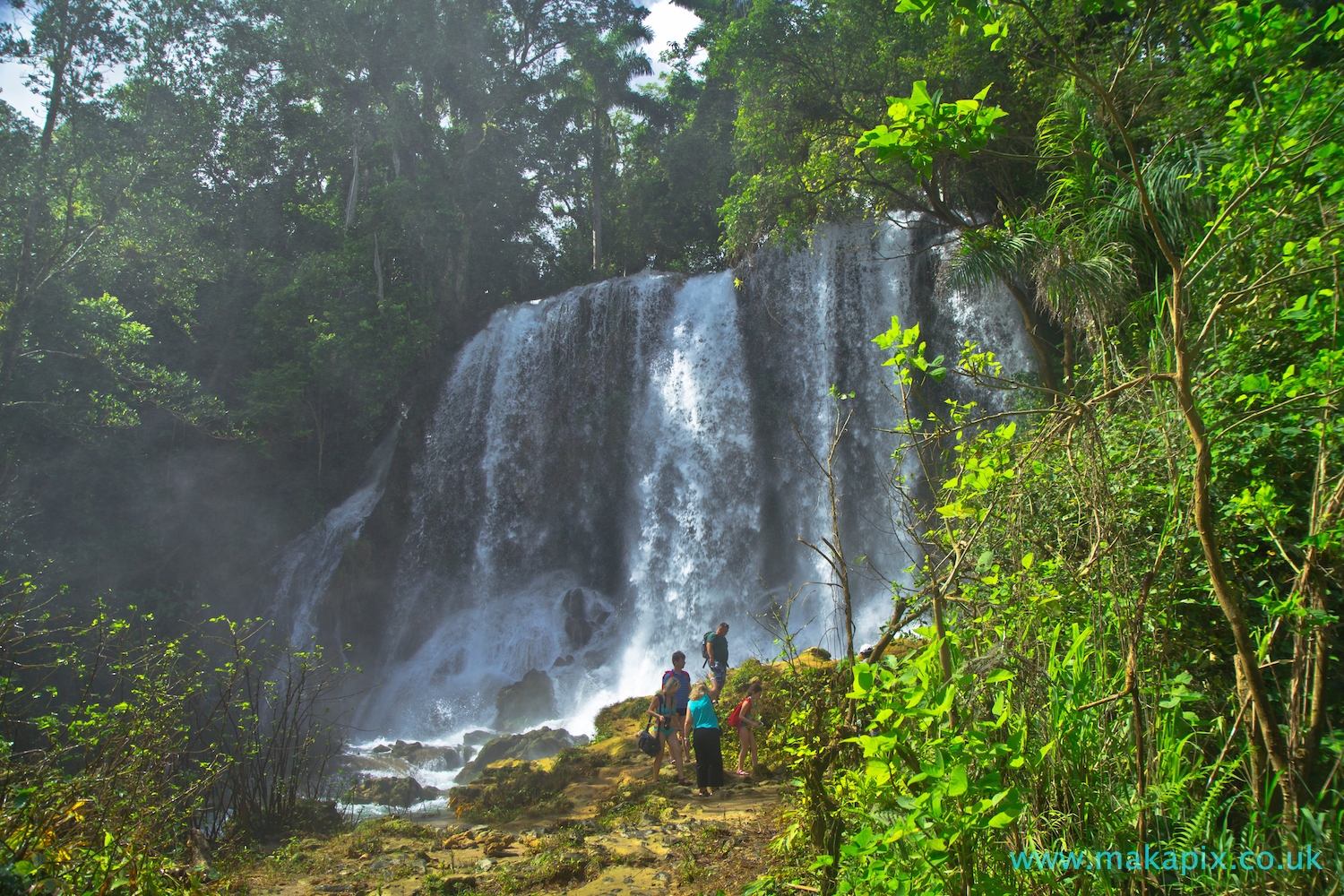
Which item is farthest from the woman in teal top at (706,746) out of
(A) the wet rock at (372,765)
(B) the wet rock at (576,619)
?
(B) the wet rock at (576,619)

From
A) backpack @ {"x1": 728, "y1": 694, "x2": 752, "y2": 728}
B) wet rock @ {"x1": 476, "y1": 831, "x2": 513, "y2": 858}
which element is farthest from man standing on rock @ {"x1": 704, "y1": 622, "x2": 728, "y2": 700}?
wet rock @ {"x1": 476, "y1": 831, "x2": 513, "y2": 858}

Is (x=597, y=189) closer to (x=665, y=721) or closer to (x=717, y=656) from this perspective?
(x=717, y=656)

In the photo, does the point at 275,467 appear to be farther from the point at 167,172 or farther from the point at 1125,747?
the point at 1125,747

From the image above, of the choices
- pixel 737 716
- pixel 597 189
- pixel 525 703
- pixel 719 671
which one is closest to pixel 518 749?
pixel 525 703

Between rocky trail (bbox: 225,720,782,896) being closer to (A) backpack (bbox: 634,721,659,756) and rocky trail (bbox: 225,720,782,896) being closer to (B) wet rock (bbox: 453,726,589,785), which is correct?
(A) backpack (bbox: 634,721,659,756)

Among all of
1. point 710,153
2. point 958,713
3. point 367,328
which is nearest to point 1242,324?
point 958,713

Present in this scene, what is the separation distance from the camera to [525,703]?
1312 cm

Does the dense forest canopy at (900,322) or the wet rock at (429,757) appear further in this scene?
the wet rock at (429,757)

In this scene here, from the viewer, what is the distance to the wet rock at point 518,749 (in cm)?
1023

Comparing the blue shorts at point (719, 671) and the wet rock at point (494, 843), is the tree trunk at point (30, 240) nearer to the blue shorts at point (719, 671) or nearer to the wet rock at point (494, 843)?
the wet rock at point (494, 843)

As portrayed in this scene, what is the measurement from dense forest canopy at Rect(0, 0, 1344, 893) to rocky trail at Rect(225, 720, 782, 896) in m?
1.11

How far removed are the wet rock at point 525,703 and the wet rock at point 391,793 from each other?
3.57 m

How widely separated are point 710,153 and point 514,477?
12.4 meters

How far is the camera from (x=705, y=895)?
3590mm
